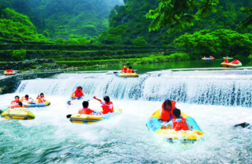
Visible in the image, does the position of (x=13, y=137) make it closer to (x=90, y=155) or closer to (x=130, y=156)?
(x=90, y=155)

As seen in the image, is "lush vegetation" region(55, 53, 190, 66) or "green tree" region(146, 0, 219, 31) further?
"lush vegetation" region(55, 53, 190, 66)

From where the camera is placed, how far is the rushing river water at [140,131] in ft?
17.3

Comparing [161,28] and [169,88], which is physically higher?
[161,28]

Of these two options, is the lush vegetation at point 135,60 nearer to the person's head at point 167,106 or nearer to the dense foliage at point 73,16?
the person's head at point 167,106

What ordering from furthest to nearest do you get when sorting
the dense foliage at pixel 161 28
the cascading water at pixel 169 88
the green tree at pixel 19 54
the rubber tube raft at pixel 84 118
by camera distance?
the dense foliage at pixel 161 28, the green tree at pixel 19 54, the cascading water at pixel 169 88, the rubber tube raft at pixel 84 118

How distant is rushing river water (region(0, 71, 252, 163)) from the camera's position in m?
5.27

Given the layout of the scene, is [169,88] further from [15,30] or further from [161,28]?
[161,28]

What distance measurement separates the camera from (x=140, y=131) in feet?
23.1

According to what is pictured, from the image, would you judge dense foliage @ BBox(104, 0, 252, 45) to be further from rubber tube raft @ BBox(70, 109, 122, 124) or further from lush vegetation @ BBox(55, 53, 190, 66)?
rubber tube raft @ BBox(70, 109, 122, 124)

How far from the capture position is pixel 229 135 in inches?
251

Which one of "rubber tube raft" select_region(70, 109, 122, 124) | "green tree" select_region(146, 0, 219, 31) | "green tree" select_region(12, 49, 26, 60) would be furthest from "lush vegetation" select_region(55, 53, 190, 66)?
"green tree" select_region(146, 0, 219, 31)

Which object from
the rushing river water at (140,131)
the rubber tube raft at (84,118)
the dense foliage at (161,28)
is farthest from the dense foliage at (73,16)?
the rubber tube raft at (84,118)

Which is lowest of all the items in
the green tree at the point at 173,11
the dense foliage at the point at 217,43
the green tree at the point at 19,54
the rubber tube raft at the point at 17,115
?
the rubber tube raft at the point at 17,115

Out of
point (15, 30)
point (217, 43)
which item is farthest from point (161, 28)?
point (15, 30)
